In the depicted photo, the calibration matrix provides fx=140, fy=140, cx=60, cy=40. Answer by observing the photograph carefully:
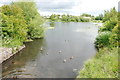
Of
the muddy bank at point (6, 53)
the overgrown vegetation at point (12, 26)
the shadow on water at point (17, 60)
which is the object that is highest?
the overgrown vegetation at point (12, 26)

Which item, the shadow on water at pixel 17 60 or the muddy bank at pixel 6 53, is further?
the muddy bank at pixel 6 53

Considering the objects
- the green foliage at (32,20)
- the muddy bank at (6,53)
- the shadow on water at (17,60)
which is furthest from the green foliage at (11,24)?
the green foliage at (32,20)

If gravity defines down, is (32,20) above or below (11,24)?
above

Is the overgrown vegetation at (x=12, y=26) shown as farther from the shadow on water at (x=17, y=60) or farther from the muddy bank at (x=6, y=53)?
the shadow on water at (x=17, y=60)

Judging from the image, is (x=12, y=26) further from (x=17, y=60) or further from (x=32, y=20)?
(x=32, y=20)

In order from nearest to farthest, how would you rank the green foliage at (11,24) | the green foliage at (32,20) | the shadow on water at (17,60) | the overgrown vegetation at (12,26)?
the shadow on water at (17,60), the overgrown vegetation at (12,26), the green foliage at (11,24), the green foliage at (32,20)

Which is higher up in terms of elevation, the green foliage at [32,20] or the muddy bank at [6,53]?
the green foliage at [32,20]

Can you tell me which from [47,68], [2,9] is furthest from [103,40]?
[2,9]

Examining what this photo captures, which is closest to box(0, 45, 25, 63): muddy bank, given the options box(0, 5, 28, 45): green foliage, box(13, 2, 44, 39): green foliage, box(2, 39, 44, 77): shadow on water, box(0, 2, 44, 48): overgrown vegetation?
box(2, 39, 44, 77): shadow on water

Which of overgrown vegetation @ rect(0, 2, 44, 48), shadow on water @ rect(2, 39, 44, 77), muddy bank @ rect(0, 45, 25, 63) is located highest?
overgrown vegetation @ rect(0, 2, 44, 48)

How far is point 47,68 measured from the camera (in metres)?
15.3

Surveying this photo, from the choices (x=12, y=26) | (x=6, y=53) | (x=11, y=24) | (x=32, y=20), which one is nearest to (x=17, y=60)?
(x=6, y=53)

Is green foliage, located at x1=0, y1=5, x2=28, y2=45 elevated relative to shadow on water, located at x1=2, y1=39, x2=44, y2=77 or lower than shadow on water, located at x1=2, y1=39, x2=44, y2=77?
elevated

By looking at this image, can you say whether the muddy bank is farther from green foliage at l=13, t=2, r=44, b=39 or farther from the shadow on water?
green foliage at l=13, t=2, r=44, b=39
